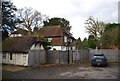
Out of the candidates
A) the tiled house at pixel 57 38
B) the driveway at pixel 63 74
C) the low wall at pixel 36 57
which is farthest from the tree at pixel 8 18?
the tiled house at pixel 57 38

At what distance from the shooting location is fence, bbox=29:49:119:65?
16.1 metres

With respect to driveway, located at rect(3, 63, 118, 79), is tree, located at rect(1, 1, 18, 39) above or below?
above

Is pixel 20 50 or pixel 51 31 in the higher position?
pixel 51 31

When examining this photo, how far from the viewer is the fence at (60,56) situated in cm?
1611

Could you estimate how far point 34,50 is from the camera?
52.3 ft

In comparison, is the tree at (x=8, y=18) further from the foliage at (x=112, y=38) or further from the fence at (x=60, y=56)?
the foliage at (x=112, y=38)

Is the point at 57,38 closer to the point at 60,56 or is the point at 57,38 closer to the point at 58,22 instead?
the point at 60,56

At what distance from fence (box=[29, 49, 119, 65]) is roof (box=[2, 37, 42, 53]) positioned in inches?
51.0

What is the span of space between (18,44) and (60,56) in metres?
6.67

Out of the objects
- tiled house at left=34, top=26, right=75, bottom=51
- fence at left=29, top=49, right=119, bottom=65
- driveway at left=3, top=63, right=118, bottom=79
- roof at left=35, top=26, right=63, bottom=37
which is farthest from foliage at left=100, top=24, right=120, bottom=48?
driveway at left=3, top=63, right=118, bottom=79

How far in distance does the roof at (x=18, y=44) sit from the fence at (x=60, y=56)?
1.30 metres

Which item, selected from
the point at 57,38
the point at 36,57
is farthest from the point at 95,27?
the point at 36,57

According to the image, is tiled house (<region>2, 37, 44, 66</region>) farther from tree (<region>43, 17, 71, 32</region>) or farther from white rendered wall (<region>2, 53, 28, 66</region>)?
tree (<region>43, 17, 71, 32</region>)

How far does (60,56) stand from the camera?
18.3 m
